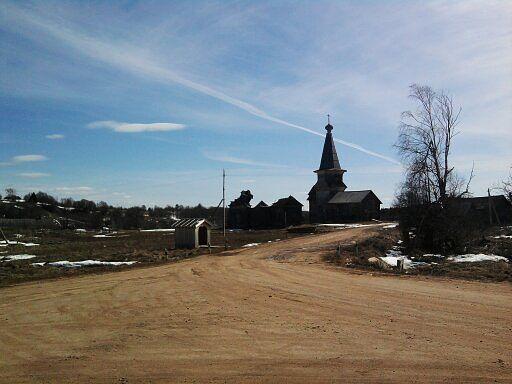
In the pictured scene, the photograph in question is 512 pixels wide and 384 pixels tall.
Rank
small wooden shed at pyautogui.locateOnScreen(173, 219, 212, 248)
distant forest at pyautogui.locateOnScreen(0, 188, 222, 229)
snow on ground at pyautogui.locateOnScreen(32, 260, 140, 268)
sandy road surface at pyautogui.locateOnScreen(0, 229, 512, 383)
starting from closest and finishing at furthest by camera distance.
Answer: sandy road surface at pyautogui.locateOnScreen(0, 229, 512, 383), snow on ground at pyautogui.locateOnScreen(32, 260, 140, 268), small wooden shed at pyautogui.locateOnScreen(173, 219, 212, 248), distant forest at pyautogui.locateOnScreen(0, 188, 222, 229)

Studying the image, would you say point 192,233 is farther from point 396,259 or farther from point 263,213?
point 263,213

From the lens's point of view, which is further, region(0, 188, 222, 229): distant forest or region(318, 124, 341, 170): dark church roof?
region(0, 188, 222, 229): distant forest

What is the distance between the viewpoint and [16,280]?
1853cm

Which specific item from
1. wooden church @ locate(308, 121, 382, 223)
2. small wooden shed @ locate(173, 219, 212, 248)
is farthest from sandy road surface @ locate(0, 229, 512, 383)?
wooden church @ locate(308, 121, 382, 223)

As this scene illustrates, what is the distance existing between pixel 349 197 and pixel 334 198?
2127 mm

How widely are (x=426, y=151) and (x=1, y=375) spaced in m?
35.9

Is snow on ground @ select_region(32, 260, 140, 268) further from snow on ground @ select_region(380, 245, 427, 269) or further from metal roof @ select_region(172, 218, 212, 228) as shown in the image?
snow on ground @ select_region(380, 245, 427, 269)

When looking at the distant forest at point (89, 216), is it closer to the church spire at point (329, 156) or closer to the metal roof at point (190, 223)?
the church spire at point (329, 156)

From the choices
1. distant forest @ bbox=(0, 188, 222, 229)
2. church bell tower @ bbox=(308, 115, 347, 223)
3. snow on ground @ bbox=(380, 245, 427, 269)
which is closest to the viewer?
snow on ground @ bbox=(380, 245, 427, 269)

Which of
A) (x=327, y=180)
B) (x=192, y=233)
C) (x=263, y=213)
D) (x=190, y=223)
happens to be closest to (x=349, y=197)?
(x=327, y=180)

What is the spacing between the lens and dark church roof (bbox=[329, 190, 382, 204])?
6662 cm

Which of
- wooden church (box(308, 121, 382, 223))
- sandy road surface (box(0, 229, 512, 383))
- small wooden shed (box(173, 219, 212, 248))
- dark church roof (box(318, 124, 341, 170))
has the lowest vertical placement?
sandy road surface (box(0, 229, 512, 383))

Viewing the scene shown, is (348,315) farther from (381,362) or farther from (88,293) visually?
(88,293)

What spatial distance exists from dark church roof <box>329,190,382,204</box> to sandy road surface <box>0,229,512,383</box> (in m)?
51.2
